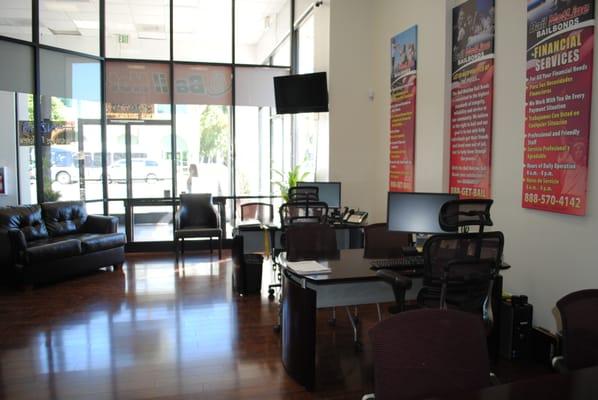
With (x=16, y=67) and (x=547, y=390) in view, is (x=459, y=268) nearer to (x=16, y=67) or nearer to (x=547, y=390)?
(x=547, y=390)

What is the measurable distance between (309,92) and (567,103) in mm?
4347

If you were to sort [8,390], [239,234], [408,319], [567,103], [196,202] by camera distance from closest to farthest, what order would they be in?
[408,319] → [8,390] → [567,103] → [239,234] → [196,202]

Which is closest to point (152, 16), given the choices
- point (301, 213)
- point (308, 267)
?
point (301, 213)

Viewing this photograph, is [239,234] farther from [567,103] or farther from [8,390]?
[567,103]

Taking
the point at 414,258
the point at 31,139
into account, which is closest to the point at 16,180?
the point at 31,139

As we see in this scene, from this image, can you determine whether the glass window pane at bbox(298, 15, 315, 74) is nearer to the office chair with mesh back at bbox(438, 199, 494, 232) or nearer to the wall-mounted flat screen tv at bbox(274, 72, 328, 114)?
the wall-mounted flat screen tv at bbox(274, 72, 328, 114)

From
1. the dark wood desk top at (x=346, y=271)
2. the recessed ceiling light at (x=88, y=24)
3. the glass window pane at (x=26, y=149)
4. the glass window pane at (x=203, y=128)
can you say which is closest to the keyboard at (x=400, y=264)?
the dark wood desk top at (x=346, y=271)

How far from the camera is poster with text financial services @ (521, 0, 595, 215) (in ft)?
11.9

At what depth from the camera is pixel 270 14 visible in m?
9.21

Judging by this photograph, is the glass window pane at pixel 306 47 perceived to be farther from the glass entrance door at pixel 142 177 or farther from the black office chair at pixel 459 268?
the black office chair at pixel 459 268

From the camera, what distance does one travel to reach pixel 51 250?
6227 mm

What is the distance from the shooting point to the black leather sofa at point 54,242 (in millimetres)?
6047

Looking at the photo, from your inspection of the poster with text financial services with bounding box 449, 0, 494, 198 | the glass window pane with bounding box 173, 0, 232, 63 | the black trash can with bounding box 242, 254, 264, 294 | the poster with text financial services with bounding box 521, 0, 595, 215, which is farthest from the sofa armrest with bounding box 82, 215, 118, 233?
the poster with text financial services with bounding box 521, 0, 595, 215

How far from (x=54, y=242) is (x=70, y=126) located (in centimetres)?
224
